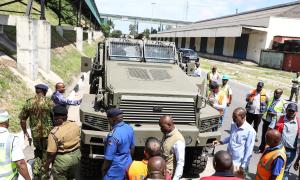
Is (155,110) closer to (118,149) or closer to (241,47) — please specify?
(118,149)

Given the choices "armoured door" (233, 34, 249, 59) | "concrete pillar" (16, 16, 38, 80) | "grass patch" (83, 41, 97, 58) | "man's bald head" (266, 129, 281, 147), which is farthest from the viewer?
"armoured door" (233, 34, 249, 59)

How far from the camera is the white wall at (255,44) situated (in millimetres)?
39175

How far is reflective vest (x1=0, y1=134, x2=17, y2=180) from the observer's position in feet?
11.5

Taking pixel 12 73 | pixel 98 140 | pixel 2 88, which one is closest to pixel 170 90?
pixel 98 140

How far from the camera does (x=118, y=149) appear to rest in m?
4.20

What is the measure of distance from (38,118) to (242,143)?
126 inches

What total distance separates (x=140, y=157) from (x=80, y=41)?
23010 millimetres

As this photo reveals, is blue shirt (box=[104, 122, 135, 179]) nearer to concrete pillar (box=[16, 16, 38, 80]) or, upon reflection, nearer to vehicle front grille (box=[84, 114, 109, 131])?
vehicle front grille (box=[84, 114, 109, 131])

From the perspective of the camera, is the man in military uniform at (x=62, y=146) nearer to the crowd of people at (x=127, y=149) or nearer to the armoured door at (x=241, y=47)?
the crowd of people at (x=127, y=149)

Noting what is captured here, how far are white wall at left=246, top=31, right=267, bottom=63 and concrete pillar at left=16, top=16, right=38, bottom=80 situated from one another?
A: 32.1m

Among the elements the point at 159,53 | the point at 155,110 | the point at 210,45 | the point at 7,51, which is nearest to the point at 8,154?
the point at 155,110

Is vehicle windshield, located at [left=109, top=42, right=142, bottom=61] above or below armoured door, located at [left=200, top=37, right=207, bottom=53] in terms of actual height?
above

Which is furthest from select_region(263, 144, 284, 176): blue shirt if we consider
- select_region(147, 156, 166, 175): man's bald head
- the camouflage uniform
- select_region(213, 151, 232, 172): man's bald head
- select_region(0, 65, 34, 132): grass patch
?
select_region(0, 65, 34, 132): grass patch

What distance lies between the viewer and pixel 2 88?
9414 mm
